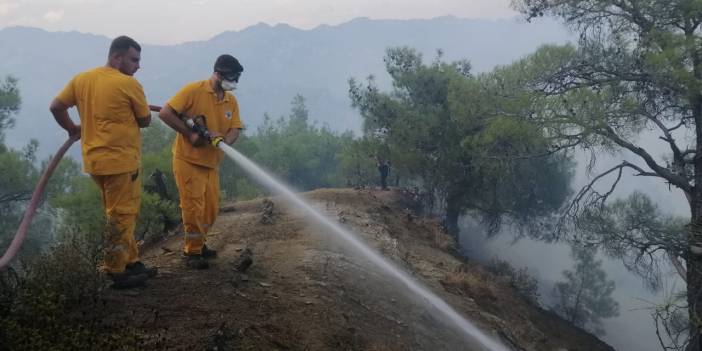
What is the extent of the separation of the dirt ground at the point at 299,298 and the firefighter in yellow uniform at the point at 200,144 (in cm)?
50

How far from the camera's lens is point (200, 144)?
4617mm

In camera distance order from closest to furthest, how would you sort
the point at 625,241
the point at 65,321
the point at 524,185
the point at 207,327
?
the point at 65,321 → the point at 207,327 → the point at 625,241 → the point at 524,185

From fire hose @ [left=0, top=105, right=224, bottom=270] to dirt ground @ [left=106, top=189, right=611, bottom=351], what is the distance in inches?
28.7

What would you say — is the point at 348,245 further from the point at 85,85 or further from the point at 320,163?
the point at 320,163

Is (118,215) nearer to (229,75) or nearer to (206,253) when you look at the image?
(206,253)

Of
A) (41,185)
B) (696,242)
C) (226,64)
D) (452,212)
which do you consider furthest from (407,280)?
(452,212)

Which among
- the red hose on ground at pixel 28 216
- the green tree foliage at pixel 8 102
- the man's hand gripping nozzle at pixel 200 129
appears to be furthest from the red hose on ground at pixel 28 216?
the green tree foliage at pixel 8 102

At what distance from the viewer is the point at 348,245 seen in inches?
271

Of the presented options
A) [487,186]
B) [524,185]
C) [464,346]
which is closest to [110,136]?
[464,346]

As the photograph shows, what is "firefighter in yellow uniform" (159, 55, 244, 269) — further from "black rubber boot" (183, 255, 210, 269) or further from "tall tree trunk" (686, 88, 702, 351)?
"tall tree trunk" (686, 88, 702, 351)

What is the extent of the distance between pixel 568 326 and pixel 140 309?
11.1 meters

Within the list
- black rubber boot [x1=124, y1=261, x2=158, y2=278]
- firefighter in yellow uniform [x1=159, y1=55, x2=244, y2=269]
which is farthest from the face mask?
black rubber boot [x1=124, y1=261, x2=158, y2=278]

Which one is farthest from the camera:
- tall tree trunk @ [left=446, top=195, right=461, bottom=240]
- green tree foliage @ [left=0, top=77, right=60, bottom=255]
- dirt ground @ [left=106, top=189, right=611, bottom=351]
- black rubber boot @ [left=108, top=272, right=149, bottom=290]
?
tall tree trunk @ [left=446, top=195, right=461, bottom=240]

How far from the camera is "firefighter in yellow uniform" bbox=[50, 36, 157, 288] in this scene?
3918 millimetres
